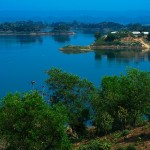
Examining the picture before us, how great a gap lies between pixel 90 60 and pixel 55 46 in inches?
761

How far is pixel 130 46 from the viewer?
74250mm

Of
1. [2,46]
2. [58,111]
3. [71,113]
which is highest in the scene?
[58,111]

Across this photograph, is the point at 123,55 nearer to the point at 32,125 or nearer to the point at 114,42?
the point at 114,42

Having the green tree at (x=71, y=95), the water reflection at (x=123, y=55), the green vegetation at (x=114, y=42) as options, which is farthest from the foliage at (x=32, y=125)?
the green vegetation at (x=114, y=42)

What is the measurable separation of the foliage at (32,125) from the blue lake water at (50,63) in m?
25.5

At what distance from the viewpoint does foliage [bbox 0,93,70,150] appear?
1039cm

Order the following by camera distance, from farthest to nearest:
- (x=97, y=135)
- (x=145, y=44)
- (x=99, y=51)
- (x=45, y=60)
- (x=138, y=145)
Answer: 1. (x=145, y=44)
2. (x=99, y=51)
3. (x=45, y=60)
4. (x=97, y=135)
5. (x=138, y=145)

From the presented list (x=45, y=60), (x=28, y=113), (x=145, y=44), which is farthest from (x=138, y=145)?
(x=145, y=44)

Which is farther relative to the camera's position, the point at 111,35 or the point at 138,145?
the point at 111,35

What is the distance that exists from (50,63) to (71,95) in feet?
130

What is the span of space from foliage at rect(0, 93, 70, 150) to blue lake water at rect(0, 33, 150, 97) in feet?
83.6

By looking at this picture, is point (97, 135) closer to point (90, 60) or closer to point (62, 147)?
point (62, 147)

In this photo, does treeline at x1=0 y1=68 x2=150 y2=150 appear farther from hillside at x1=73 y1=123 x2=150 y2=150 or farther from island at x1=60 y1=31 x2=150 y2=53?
island at x1=60 y1=31 x2=150 y2=53

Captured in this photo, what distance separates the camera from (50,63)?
56.2 meters
